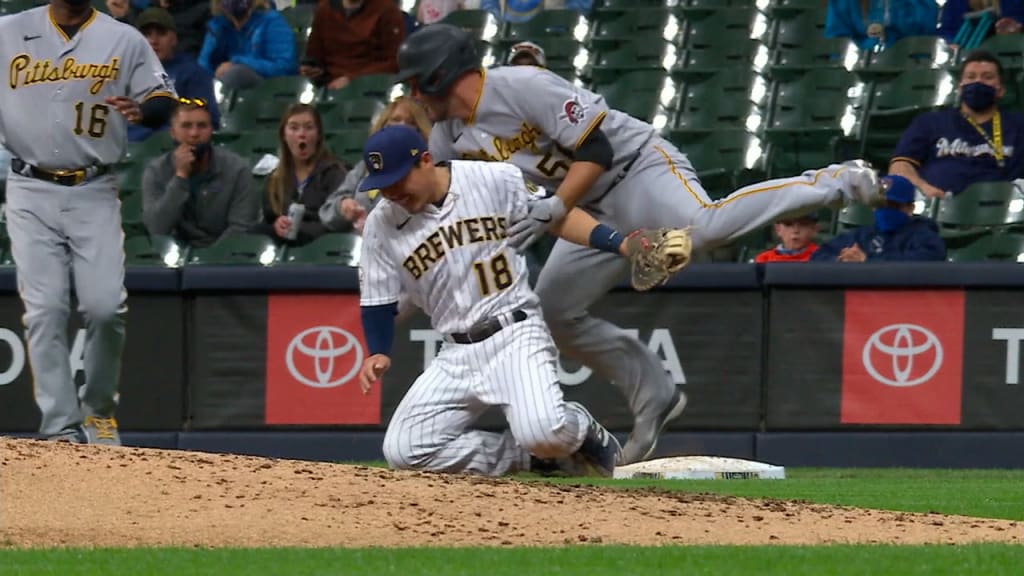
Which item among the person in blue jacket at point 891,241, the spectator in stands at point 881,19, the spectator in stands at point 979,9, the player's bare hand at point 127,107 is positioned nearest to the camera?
the player's bare hand at point 127,107

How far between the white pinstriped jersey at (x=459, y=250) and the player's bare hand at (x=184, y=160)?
142 inches

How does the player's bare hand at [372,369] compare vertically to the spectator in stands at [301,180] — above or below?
below

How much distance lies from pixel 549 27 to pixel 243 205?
350cm

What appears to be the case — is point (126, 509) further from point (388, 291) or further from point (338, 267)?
point (338, 267)

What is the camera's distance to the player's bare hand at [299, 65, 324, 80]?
1288cm

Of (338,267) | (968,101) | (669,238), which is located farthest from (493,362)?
(968,101)

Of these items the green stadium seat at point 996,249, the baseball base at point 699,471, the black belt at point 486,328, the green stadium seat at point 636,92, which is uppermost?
the green stadium seat at point 636,92

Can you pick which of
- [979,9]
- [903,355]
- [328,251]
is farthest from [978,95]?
[328,251]

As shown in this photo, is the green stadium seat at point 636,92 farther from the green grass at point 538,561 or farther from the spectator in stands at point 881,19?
the green grass at point 538,561

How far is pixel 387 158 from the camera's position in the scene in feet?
22.4

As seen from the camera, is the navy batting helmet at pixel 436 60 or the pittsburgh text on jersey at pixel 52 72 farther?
the pittsburgh text on jersey at pixel 52 72

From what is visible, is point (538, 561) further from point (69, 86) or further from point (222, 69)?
point (222, 69)

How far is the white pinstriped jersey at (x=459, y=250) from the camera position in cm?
709

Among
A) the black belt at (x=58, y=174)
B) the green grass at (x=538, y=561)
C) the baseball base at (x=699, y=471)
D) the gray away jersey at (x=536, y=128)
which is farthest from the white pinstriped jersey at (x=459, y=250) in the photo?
the green grass at (x=538, y=561)
